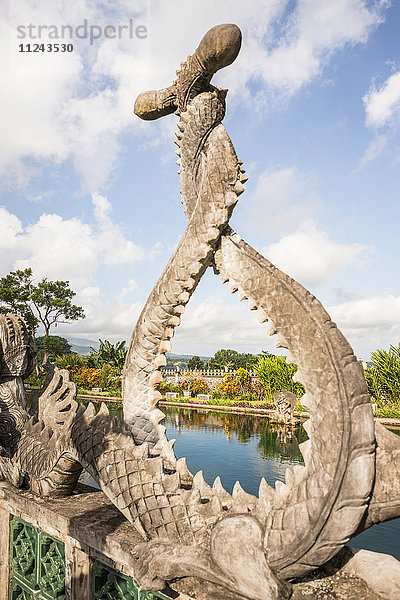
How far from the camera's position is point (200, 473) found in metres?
2.27

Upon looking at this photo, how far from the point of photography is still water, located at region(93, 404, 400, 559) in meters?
7.20

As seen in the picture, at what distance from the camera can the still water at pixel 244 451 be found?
7199 mm

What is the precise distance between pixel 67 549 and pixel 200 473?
105 cm

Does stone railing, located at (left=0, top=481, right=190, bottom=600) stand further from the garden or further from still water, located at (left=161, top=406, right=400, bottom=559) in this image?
the garden

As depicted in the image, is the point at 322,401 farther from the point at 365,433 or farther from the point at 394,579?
the point at 394,579

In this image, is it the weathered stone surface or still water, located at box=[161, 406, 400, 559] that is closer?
the weathered stone surface

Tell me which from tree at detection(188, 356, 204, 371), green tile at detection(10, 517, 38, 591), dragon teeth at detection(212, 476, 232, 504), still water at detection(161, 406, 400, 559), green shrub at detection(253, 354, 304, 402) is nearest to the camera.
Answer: dragon teeth at detection(212, 476, 232, 504)

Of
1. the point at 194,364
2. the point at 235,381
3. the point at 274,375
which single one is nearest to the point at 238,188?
the point at 274,375

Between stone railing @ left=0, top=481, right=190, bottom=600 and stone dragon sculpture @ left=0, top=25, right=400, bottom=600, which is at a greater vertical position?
stone dragon sculpture @ left=0, top=25, right=400, bottom=600

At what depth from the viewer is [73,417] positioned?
2.75 metres

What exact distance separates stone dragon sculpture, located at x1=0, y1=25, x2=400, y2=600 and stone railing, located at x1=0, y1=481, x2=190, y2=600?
15cm

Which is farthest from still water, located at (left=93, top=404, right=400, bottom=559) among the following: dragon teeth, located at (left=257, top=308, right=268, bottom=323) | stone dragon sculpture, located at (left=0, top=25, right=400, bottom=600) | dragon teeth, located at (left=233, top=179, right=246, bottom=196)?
dragon teeth, located at (left=233, top=179, right=246, bottom=196)

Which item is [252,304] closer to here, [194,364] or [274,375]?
[274,375]

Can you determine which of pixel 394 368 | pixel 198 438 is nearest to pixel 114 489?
pixel 198 438
